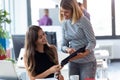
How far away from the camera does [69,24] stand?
2.24 m

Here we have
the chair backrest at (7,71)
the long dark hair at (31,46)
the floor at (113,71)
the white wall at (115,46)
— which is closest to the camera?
the chair backrest at (7,71)

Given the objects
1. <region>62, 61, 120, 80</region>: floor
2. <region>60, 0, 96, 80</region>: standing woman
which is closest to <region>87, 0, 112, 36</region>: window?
<region>62, 61, 120, 80</region>: floor

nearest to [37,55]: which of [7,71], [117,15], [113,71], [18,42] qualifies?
[7,71]

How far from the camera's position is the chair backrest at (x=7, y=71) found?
77.7 inches

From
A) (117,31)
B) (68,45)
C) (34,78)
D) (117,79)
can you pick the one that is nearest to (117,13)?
(117,31)

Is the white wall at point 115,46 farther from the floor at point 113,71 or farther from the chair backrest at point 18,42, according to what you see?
the chair backrest at point 18,42

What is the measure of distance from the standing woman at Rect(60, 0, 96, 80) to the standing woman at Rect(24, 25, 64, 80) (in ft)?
0.54

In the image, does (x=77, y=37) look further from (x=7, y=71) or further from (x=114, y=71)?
(x=114, y=71)

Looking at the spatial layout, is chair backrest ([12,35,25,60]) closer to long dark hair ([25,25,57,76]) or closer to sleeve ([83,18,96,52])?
long dark hair ([25,25,57,76])

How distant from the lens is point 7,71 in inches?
78.8

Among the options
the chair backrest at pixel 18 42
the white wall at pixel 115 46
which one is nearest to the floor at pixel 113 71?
the white wall at pixel 115 46

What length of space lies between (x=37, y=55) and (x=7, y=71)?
0.30 m

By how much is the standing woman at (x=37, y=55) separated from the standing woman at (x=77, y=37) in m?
0.17

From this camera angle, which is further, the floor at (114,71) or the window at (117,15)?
the window at (117,15)
